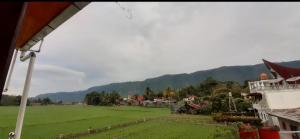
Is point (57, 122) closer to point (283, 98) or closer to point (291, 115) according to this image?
point (283, 98)

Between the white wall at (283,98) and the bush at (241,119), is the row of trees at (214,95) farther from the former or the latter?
the white wall at (283,98)

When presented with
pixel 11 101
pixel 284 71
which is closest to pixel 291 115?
pixel 284 71

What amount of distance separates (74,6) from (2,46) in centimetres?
41

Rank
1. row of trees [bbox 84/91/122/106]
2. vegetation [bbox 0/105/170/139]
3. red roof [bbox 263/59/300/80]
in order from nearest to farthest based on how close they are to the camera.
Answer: red roof [bbox 263/59/300/80] → vegetation [bbox 0/105/170/139] → row of trees [bbox 84/91/122/106]

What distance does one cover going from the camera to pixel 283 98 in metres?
15.8

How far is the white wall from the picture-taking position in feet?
50.7

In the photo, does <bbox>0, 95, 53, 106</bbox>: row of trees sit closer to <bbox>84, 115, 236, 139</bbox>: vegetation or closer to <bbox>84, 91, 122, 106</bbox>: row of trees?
<bbox>84, 115, 236, 139</bbox>: vegetation

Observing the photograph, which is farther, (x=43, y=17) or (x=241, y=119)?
(x=241, y=119)

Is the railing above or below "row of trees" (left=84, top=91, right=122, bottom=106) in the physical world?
below

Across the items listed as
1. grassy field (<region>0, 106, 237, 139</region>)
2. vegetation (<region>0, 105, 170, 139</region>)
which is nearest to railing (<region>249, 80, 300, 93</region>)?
grassy field (<region>0, 106, 237, 139</region>)

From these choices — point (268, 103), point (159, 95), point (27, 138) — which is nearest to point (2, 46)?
point (268, 103)

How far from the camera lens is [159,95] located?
75.4 metres

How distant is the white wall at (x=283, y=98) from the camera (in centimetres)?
1545

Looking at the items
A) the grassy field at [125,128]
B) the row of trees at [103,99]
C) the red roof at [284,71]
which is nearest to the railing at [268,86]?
the red roof at [284,71]
